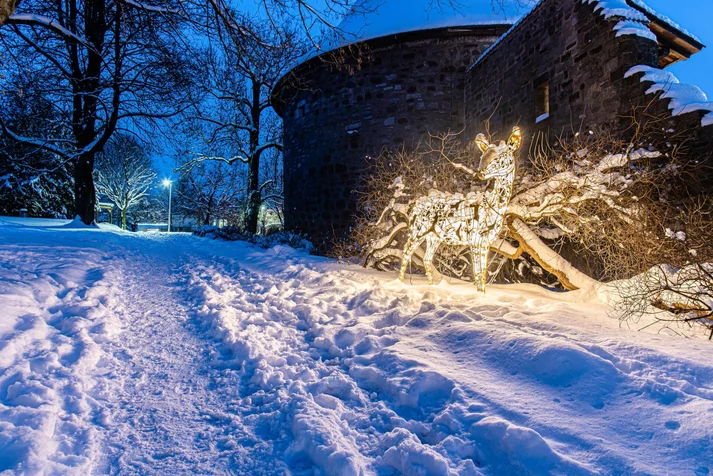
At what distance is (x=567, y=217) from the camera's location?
472 centimetres

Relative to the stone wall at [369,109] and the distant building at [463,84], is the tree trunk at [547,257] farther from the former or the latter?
the stone wall at [369,109]

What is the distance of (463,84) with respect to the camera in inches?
430

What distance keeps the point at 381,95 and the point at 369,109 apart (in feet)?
1.91

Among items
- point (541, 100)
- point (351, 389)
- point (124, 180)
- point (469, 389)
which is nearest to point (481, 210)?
point (469, 389)

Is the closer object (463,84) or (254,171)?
(463,84)

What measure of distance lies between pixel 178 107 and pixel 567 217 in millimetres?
11860

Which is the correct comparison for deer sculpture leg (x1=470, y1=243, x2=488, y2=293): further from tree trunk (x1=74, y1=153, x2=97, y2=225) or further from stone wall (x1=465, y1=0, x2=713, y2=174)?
tree trunk (x1=74, y1=153, x2=97, y2=225)

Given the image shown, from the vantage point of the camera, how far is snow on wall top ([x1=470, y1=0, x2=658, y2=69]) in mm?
5816

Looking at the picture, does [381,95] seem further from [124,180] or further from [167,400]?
[124,180]

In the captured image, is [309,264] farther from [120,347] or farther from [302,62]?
[302,62]

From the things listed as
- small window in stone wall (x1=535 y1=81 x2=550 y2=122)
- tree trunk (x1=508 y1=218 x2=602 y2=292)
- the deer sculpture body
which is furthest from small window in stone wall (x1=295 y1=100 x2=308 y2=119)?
tree trunk (x1=508 y1=218 x2=602 y2=292)

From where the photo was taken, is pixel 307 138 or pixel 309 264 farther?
pixel 307 138

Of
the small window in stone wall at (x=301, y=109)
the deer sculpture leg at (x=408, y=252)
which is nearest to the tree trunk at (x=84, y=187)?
the small window in stone wall at (x=301, y=109)

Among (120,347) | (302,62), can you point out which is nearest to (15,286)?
(120,347)
